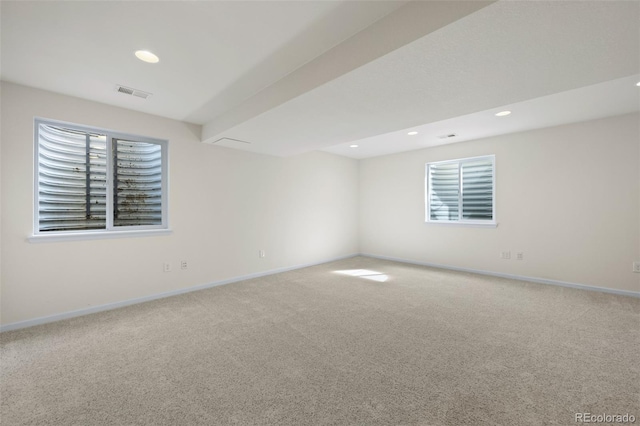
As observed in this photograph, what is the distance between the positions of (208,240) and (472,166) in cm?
490

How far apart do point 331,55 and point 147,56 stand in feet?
4.95

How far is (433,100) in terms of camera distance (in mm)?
2432

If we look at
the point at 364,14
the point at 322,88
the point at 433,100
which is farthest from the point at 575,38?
the point at 322,88

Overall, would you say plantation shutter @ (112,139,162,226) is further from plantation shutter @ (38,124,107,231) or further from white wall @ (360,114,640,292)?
white wall @ (360,114,640,292)

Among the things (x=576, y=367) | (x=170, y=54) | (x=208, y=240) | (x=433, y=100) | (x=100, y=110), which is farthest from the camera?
(x=208, y=240)

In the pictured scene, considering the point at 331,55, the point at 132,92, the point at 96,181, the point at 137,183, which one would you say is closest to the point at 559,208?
the point at 331,55

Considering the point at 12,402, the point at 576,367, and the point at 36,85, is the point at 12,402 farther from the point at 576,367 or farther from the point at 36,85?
the point at 576,367

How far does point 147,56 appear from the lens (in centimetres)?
215

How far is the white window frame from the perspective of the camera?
9.19 ft

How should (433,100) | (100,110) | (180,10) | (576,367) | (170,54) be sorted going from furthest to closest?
(100,110) < (433,100) < (170,54) < (576,367) < (180,10)

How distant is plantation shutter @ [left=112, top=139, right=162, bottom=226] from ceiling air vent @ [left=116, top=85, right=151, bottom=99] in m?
0.85

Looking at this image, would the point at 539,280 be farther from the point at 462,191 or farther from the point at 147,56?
the point at 147,56

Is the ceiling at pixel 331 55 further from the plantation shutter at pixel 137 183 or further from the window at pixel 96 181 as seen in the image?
the plantation shutter at pixel 137 183

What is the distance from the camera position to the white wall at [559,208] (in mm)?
3547
